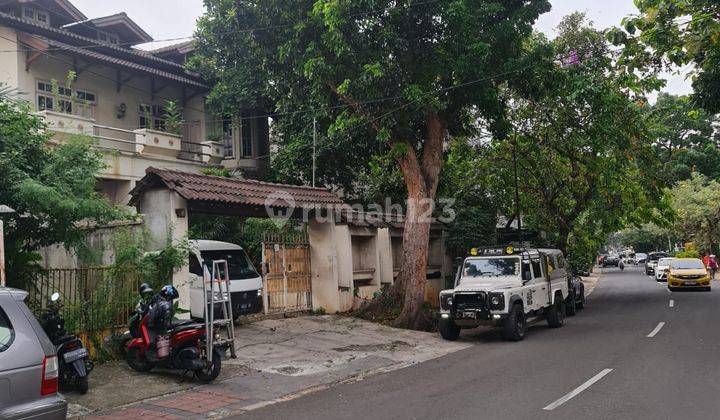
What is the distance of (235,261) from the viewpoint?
15.0 metres

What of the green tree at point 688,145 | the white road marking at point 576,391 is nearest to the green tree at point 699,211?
the green tree at point 688,145

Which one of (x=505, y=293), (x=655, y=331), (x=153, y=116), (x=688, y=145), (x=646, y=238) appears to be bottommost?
(x=655, y=331)

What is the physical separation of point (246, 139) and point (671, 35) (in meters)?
17.8

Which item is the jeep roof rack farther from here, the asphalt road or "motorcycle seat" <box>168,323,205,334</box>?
"motorcycle seat" <box>168,323,205,334</box>

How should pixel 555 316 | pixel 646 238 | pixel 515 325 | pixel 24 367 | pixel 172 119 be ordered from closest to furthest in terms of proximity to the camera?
pixel 24 367, pixel 515 325, pixel 555 316, pixel 172 119, pixel 646 238

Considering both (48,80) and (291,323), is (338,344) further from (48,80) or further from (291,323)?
(48,80)

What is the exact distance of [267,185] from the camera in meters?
15.4

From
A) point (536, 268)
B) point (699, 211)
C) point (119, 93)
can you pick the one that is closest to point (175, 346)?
point (536, 268)

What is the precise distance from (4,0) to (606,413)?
21306mm

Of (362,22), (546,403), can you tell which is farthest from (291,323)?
(546,403)

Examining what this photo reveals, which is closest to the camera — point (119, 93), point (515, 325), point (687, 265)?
point (515, 325)

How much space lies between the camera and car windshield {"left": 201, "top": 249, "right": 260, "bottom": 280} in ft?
48.0

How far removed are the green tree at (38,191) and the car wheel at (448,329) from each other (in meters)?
7.65

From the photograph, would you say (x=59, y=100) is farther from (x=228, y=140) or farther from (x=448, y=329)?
(x=448, y=329)
